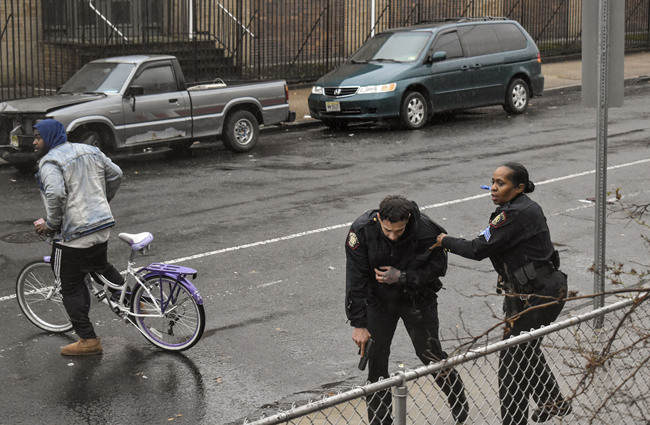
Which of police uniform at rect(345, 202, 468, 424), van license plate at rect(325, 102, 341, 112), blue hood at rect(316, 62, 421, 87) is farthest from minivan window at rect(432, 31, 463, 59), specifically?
police uniform at rect(345, 202, 468, 424)

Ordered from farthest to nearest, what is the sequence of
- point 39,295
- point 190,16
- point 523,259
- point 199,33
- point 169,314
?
point 190,16 < point 199,33 < point 39,295 < point 169,314 < point 523,259

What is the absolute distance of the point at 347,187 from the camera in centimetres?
1313

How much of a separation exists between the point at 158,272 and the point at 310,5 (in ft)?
67.7

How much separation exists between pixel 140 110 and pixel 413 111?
580 centimetres

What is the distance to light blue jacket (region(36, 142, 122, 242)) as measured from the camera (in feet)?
23.0

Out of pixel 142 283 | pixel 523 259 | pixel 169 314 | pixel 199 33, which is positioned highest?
pixel 199 33

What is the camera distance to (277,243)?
1030 cm

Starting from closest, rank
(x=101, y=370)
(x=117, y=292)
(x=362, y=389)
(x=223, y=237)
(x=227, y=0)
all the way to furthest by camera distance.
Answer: (x=362, y=389)
(x=101, y=370)
(x=117, y=292)
(x=223, y=237)
(x=227, y=0)

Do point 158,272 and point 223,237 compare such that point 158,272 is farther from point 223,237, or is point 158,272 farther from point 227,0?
point 227,0

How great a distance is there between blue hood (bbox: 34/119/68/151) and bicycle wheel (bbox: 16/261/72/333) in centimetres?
105

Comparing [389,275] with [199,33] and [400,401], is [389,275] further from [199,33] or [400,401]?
[199,33]

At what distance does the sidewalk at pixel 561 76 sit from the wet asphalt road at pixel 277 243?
1.72 metres

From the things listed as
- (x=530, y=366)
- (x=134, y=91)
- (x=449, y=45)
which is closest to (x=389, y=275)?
(x=530, y=366)

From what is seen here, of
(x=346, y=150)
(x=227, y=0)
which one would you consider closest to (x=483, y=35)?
(x=346, y=150)
